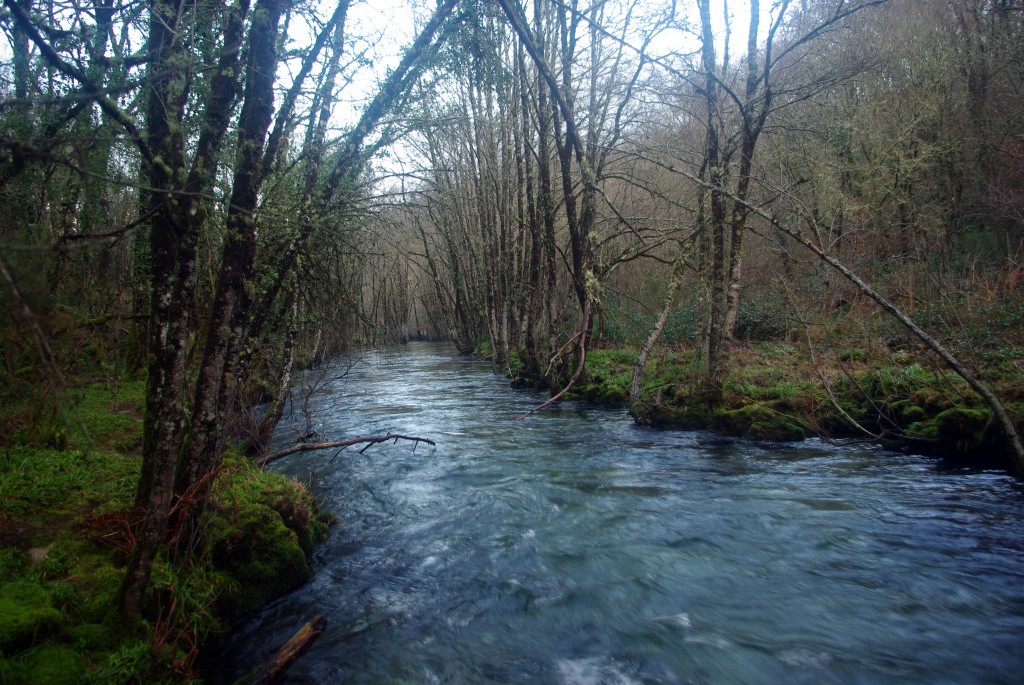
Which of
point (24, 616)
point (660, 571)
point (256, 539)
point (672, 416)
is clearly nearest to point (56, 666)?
point (24, 616)

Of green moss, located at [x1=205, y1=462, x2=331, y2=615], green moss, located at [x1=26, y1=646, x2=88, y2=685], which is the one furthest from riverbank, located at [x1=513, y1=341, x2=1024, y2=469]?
green moss, located at [x1=26, y1=646, x2=88, y2=685]

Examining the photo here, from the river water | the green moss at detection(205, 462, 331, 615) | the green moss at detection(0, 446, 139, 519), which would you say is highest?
the green moss at detection(0, 446, 139, 519)

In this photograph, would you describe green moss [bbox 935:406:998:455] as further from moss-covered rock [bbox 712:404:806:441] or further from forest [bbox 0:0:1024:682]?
moss-covered rock [bbox 712:404:806:441]

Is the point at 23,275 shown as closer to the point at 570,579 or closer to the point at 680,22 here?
the point at 570,579

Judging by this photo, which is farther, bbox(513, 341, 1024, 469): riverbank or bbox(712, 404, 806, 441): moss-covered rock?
bbox(712, 404, 806, 441): moss-covered rock

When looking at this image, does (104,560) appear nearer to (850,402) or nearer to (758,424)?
(758,424)

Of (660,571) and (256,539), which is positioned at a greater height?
(256,539)

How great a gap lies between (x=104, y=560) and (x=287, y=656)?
162cm

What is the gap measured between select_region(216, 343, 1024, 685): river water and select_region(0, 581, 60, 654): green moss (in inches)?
47.0

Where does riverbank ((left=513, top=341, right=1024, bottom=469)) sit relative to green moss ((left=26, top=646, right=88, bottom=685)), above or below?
above

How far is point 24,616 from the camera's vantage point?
11.5 ft

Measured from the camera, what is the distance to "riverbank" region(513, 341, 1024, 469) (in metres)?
8.58

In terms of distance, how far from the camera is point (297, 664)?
14.1 feet

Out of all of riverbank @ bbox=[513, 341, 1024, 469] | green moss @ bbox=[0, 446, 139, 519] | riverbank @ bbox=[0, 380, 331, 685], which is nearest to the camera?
riverbank @ bbox=[0, 380, 331, 685]
